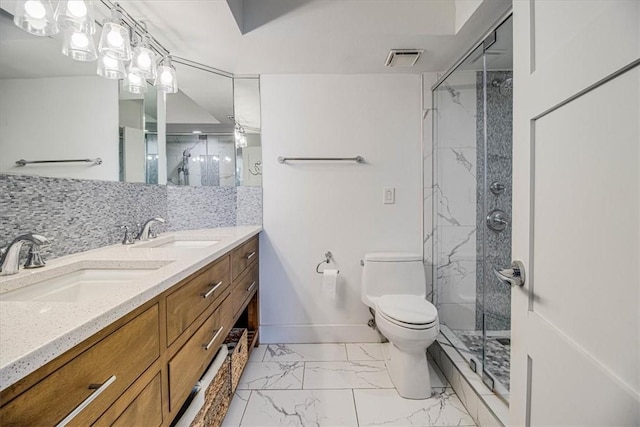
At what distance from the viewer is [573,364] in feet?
2.07

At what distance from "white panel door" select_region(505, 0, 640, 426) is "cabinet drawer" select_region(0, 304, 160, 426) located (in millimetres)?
1023

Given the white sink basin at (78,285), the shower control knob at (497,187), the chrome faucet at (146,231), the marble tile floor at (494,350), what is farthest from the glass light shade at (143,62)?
the marble tile floor at (494,350)

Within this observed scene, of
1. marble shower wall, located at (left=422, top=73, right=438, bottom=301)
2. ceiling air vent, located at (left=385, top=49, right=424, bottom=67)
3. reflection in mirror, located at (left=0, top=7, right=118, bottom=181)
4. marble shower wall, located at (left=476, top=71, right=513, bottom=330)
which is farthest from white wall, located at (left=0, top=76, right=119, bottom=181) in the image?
marble shower wall, located at (left=476, top=71, right=513, bottom=330)

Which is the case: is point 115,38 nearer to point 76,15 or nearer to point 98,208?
point 76,15

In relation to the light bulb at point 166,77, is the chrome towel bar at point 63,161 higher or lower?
lower

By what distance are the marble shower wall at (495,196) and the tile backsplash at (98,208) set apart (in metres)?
1.64

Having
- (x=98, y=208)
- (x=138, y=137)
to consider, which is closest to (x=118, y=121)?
(x=138, y=137)

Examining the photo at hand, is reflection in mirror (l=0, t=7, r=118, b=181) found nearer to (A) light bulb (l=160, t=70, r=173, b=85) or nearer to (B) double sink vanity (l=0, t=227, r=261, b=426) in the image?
(A) light bulb (l=160, t=70, r=173, b=85)

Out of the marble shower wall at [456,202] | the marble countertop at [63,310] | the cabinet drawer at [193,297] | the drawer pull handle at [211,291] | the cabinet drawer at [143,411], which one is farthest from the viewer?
the marble shower wall at [456,202]

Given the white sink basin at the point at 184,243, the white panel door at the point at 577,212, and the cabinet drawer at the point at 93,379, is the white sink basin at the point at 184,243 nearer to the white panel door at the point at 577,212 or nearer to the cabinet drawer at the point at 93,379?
the cabinet drawer at the point at 93,379

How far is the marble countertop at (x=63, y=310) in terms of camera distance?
16.2 inches

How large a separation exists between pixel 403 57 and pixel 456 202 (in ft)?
3.53

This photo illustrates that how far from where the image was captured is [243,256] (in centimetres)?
162

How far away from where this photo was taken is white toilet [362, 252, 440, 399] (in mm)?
1472
